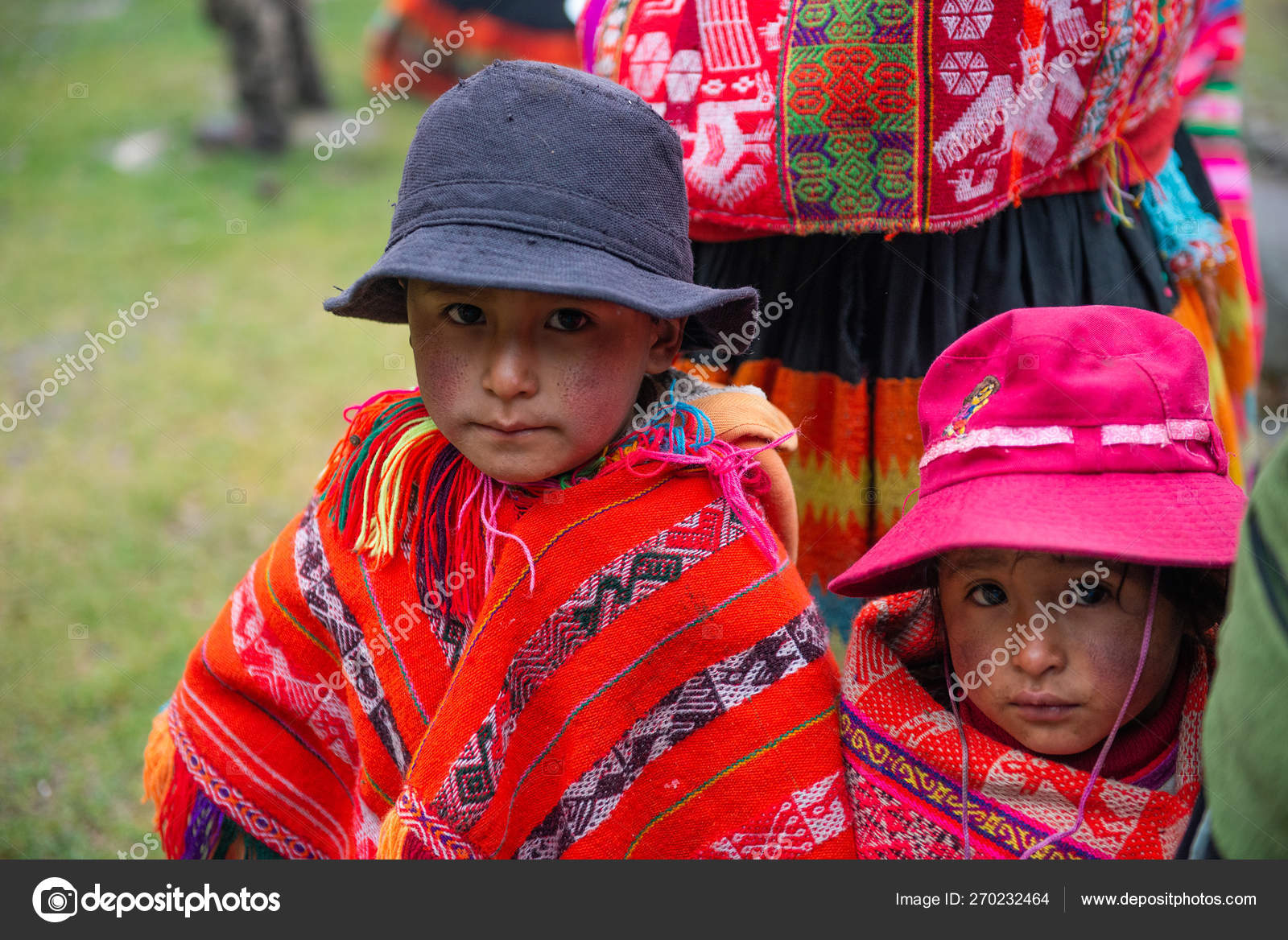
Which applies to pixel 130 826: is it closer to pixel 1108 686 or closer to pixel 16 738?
pixel 16 738

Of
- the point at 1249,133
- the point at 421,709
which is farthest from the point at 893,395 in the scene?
the point at 1249,133

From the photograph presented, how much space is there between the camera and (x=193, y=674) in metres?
1.96

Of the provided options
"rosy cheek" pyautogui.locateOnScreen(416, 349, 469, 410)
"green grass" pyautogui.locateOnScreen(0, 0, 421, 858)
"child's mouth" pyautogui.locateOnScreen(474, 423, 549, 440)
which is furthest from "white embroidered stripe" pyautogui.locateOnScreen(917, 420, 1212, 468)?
"green grass" pyautogui.locateOnScreen(0, 0, 421, 858)

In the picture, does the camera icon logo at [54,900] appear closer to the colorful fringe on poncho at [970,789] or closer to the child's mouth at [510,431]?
the child's mouth at [510,431]

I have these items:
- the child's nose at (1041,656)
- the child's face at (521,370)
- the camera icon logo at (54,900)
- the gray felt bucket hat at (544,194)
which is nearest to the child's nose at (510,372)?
the child's face at (521,370)

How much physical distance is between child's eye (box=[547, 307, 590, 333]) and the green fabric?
0.85 metres

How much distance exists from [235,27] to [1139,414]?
293 inches

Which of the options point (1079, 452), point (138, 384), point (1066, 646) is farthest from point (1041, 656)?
point (138, 384)

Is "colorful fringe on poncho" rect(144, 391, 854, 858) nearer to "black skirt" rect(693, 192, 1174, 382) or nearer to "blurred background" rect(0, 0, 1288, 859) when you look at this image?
"black skirt" rect(693, 192, 1174, 382)

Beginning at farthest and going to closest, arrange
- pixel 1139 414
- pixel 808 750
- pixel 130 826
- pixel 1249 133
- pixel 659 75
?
pixel 1249 133
pixel 130 826
pixel 659 75
pixel 808 750
pixel 1139 414

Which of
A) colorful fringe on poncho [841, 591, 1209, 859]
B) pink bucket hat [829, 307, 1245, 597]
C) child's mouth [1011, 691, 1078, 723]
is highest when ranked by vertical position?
pink bucket hat [829, 307, 1245, 597]

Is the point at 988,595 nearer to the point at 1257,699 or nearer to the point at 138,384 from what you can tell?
the point at 1257,699

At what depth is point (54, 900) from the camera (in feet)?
4.92

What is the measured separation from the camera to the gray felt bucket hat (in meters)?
1.48
